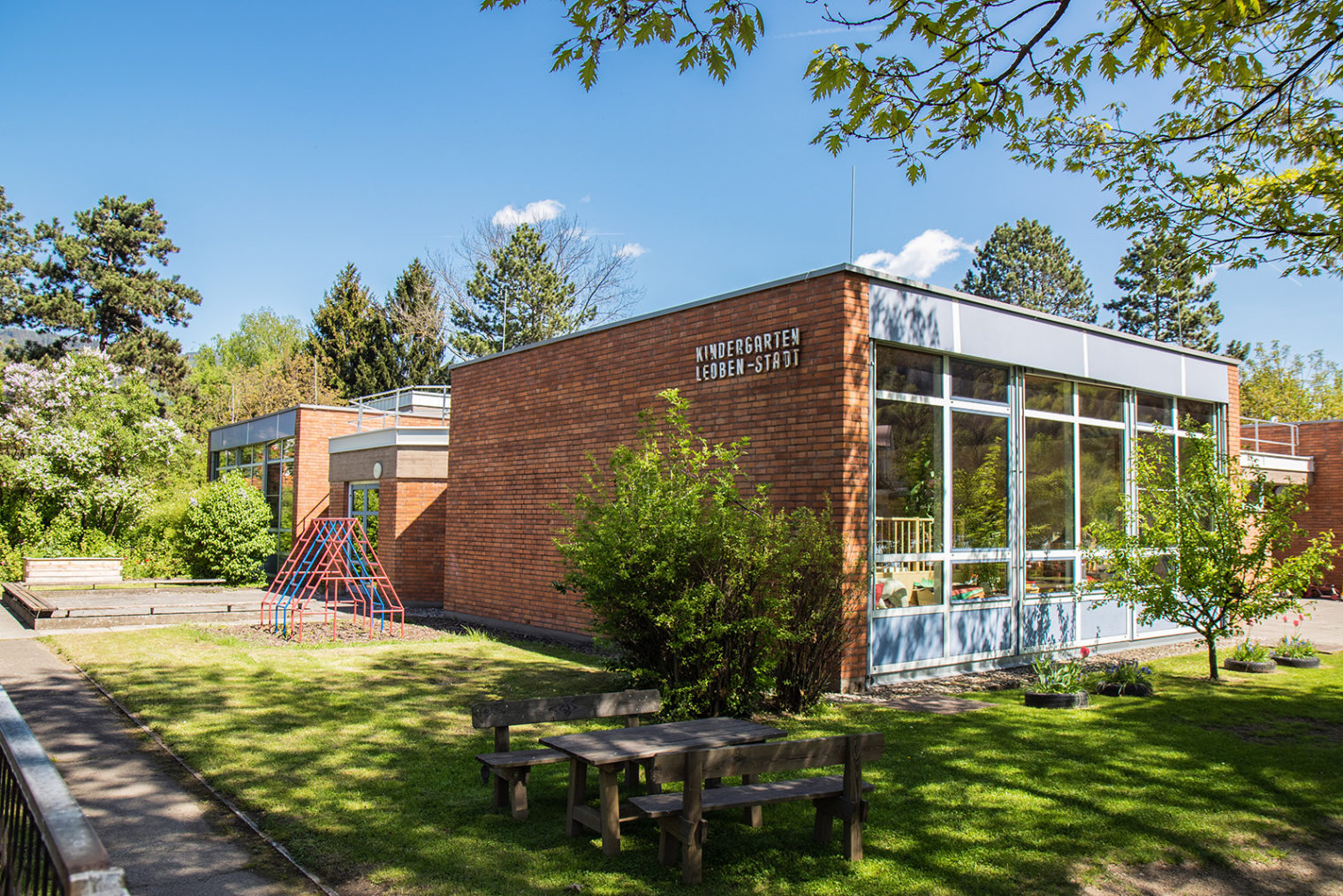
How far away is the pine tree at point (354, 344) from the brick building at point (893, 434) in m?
31.6

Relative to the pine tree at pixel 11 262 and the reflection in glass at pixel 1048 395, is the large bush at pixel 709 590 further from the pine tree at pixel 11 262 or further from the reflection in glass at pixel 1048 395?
the pine tree at pixel 11 262

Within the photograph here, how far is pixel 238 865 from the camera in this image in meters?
4.49

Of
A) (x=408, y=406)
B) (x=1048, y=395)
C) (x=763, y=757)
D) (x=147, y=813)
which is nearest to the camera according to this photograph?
(x=763, y=757)

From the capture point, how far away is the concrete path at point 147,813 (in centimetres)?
431

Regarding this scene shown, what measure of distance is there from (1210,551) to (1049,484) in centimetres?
203

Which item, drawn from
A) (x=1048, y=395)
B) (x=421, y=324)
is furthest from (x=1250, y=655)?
(x=421, y=324)

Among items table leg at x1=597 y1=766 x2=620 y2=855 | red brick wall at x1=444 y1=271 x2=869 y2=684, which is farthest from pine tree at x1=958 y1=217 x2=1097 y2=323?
table leg at x1=597 y1=766 x2=620 y2=855

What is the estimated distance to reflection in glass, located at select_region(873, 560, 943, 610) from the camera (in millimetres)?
9305

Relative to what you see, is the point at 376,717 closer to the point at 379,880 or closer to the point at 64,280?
the point at 379,880

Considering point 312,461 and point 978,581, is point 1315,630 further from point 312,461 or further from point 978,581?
point 312,461

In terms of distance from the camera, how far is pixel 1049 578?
37.1ft

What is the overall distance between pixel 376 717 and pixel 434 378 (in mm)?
38466

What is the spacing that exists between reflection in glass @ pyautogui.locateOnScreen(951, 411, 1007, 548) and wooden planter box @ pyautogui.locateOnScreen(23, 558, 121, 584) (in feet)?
63.1

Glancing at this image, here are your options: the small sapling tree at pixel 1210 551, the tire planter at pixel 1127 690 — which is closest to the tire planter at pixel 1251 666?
the small sapling tree at pixel 1210 551
